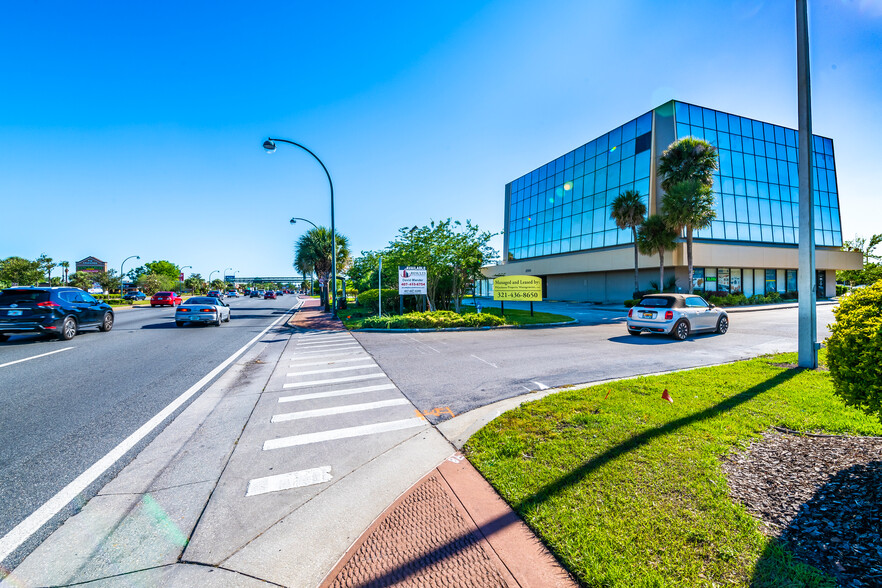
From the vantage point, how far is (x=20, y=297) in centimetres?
1138

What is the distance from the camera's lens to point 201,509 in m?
3.02

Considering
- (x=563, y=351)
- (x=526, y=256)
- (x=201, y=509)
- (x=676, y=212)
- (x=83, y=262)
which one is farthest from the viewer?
(x=83, y=262)

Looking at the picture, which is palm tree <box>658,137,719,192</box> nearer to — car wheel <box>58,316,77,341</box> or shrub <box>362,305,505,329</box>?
shrub <box>362,305,505,329</box>

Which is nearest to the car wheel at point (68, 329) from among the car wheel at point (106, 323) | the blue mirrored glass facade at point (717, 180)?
the car wheel at point (106, 323)

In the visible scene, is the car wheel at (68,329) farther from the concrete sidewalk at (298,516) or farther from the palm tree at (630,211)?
the palm tree at (630,211)

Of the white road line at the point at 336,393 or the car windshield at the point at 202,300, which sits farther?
the car windshield at the point at 202,300

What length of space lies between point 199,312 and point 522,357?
15.4 metres

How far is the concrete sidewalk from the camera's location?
2.28 metres

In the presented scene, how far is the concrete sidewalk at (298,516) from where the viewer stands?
228 cm

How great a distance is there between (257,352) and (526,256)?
4382 cm

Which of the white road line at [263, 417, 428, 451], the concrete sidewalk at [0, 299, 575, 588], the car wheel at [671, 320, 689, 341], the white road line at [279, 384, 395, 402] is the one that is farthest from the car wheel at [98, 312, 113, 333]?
the car wheel at [671, 320, 689, 341]

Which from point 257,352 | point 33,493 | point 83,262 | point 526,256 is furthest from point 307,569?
point 83,262

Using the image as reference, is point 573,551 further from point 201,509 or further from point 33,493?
point 33,493

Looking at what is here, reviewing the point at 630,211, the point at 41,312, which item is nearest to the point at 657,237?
the point at 630,211
